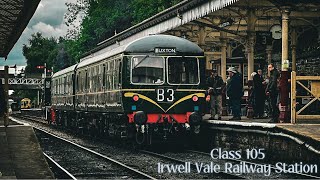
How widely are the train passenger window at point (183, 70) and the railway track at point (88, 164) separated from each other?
3035 millimetres

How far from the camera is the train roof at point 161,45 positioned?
20.1 metres

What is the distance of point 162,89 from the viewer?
20.0 m

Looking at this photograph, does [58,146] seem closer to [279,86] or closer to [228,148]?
[228,148]

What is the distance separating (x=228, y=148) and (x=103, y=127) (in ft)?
19.6

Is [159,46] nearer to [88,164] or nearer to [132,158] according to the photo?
[132,158]

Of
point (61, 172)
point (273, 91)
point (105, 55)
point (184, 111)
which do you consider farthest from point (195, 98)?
point (61, 172)

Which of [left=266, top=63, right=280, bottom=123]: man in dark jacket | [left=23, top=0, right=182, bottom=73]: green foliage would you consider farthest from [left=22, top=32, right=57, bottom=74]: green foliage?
[left=266, top=63, right=280, bottom=123]: man in dark jacket

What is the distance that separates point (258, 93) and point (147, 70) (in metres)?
3.25

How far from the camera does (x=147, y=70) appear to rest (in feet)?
65.9

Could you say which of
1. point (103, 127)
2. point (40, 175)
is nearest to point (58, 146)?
point (103, 127)

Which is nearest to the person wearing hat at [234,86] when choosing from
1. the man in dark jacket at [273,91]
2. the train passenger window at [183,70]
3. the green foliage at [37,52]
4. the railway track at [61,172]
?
the train passenger window at [183,70]

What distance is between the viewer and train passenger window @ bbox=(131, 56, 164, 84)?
19.9 meters

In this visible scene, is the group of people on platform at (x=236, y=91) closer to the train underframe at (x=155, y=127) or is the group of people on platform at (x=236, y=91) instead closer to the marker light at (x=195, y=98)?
the marker light at (x=195, y=98)

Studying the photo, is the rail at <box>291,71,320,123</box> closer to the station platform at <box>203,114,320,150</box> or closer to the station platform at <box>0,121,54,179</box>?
the station platform at <box>203,114,320,150</box>
